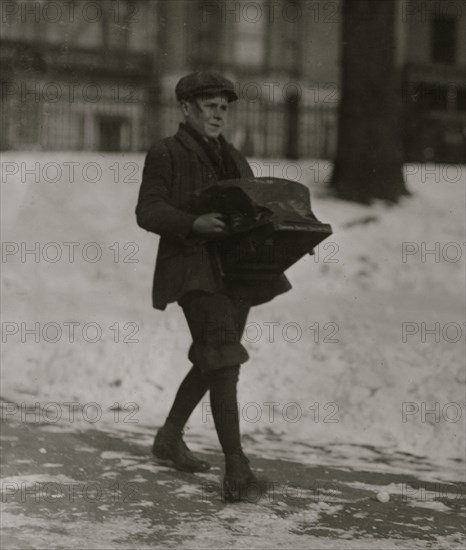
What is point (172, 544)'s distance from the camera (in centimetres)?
546

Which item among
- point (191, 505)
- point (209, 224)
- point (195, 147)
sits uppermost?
point (195, 147)

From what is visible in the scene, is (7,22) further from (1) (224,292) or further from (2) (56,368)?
(1) (224,292)

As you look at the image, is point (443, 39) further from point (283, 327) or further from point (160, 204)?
point (160, 204)

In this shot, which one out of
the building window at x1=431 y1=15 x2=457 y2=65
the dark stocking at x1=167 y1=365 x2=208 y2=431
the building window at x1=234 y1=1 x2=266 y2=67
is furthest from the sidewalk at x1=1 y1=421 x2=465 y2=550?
the building window at x1=431 y1=15 x2=457 y2=65

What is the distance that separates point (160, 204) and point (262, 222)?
0.68m

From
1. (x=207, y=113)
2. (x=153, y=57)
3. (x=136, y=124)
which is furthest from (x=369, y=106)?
(x=153, y=57)

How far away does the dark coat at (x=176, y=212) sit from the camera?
6.39 meters

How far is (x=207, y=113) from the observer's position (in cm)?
660

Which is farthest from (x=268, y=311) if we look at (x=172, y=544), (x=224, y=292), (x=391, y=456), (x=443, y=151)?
(x=443, y=151)

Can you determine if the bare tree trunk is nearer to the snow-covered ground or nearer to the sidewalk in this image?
the snow-covered ground

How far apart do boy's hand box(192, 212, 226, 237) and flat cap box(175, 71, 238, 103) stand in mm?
735

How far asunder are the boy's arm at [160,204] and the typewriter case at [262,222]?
0.46ft

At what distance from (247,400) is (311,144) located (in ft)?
42.3

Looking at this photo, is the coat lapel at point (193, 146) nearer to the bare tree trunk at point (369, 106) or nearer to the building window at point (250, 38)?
the bare tree trunk at point (369, 106)
